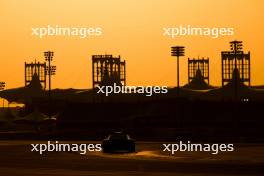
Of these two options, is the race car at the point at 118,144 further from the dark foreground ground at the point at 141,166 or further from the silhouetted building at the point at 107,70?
the silhouetted building at the point at 107,70

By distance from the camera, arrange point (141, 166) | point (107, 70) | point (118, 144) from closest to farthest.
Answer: point (141, 166) → point (118, 144) → point (107, 70)

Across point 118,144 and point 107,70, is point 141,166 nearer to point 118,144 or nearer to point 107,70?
point 118,144

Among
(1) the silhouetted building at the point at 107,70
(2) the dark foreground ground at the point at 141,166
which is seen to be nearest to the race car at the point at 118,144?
(2) the dark foreground ground at the point at 141,166

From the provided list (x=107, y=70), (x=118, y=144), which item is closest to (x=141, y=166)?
(x=118, y=144)

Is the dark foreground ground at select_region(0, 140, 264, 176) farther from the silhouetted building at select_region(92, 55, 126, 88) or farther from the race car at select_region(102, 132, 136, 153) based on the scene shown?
the silhouetted building at select_region(92, 55, 126, 88)

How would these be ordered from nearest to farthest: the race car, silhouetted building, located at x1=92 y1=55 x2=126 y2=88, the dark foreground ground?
the dark foreground ground < the race car < silhouetted building, located at x1=92 y1=55 x2=126 y2=88

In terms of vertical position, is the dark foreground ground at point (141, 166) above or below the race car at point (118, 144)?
below

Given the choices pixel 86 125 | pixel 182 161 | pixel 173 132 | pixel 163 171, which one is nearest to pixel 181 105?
pixel 86 125

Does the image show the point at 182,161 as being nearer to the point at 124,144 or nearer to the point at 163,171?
the point at 163,171

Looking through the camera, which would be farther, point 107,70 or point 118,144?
point 107,70

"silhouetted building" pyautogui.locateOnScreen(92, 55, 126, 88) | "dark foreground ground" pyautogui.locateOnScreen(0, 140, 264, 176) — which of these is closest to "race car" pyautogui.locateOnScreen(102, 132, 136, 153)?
"dark foreground ground" pyautogui.locateOnScreen(0, 140, 264, 176)

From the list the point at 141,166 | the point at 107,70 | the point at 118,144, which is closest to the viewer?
the point at 141,166

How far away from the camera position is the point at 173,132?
82750mm

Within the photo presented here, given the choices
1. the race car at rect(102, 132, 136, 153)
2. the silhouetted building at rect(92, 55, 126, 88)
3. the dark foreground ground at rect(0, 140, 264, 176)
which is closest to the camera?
the dark foreground ground at rect(0, 140, 264, 176)
